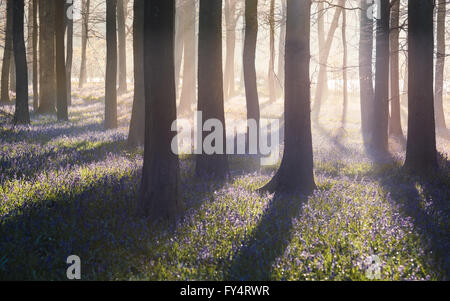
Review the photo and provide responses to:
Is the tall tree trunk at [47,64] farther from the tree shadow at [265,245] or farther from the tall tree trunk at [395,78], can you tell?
the tree shadow at [265,245]

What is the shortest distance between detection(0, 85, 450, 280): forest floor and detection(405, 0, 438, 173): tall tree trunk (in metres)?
0.53

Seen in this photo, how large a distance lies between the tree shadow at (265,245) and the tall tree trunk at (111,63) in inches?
411

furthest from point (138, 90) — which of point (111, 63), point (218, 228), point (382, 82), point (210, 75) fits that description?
point (382, 82)

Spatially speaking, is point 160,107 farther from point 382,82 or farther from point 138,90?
point 382,82

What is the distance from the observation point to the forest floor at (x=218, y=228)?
4574 mm

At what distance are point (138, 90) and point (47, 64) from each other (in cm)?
1086

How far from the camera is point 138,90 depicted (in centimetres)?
1231

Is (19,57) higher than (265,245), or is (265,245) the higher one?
(19,57)

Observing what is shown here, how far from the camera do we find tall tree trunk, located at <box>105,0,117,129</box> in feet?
48.4

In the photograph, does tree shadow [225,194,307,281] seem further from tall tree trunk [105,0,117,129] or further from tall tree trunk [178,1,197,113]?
tall tree trunk [178,1,197,113]

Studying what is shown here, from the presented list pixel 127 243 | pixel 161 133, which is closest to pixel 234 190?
pixel 161 133

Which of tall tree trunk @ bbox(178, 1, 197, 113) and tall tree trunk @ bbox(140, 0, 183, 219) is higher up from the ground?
tall tree trunk @ bbox(178, 1, 197, 113)

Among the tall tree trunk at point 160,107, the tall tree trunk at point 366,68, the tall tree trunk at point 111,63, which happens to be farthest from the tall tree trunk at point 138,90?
the tall tree trunk at point 366,68

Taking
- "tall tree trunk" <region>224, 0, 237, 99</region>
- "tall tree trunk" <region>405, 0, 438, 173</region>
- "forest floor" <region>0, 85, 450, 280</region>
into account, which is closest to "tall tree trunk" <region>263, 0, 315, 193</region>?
"forest floor" <region>0, 85, 450, 280</region>
